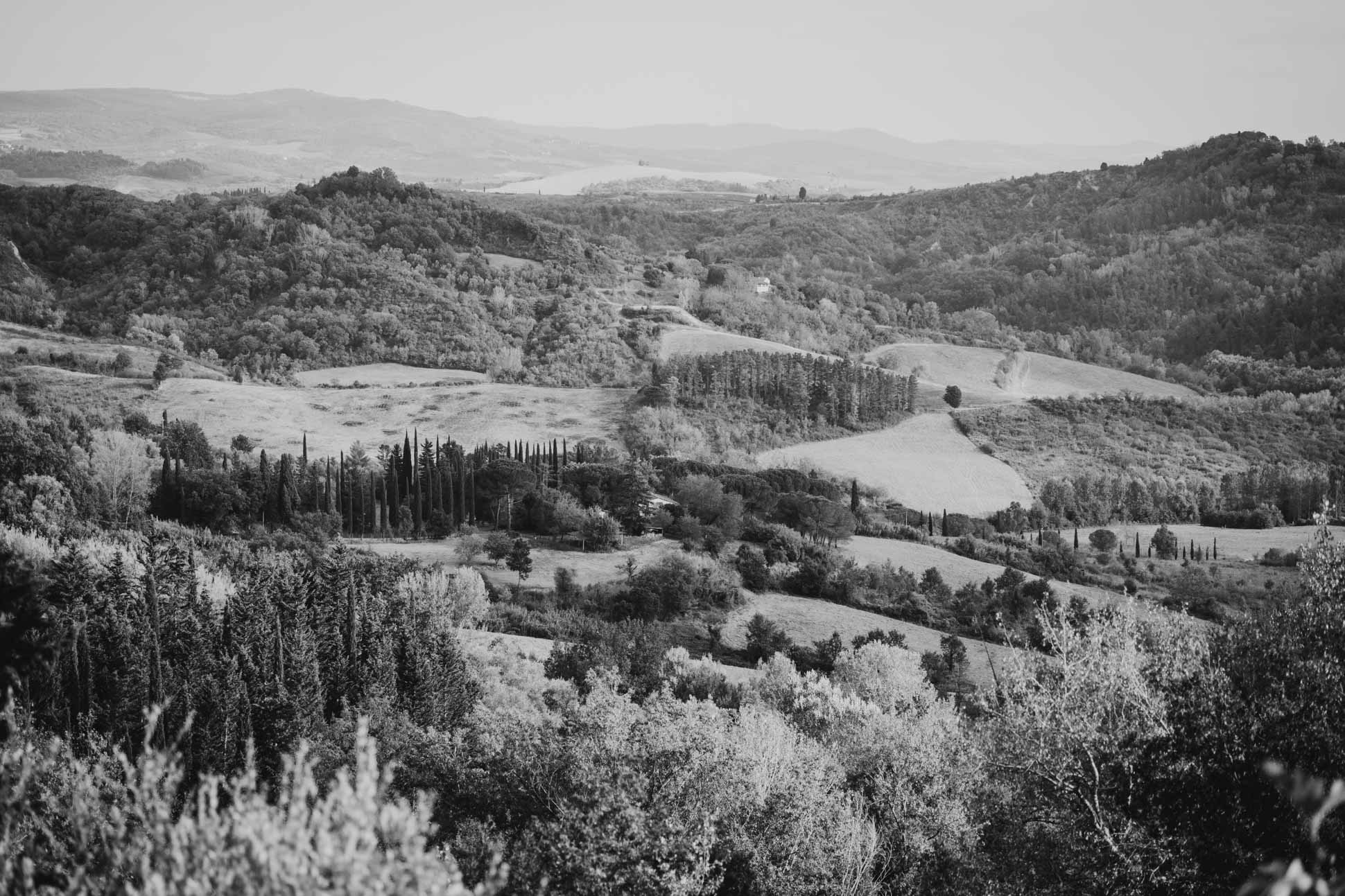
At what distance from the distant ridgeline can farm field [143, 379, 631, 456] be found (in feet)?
41.5

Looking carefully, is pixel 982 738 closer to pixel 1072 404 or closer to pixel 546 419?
pixel 546 419

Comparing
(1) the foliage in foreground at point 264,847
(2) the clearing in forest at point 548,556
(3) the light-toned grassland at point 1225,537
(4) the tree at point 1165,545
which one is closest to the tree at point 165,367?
(2) the clearing in forest at point 548,556

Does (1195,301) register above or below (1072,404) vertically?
above

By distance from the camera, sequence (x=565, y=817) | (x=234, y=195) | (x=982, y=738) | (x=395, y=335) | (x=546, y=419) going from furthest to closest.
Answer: (x=234, y=195), (x=395, y=335), (x=546, y=419), (x=982, y=738), (x=565, y=817)

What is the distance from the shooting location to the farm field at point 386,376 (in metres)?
111

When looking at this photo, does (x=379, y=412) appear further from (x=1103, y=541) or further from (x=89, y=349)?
(x=1103, y=541)

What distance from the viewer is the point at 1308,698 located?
16.6 meters

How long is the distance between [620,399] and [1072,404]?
45.7 metres

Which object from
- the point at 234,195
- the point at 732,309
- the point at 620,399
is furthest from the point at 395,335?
the point at 234,195

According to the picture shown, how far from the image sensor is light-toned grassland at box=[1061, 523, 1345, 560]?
7419 cm

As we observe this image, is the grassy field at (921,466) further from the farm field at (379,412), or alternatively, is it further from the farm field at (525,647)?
the farm field at (525,647)

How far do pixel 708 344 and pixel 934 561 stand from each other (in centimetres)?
6509

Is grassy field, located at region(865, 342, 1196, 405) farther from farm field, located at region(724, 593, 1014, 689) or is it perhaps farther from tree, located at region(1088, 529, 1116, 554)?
farm field, located at region(724, 593, 1014, 689)

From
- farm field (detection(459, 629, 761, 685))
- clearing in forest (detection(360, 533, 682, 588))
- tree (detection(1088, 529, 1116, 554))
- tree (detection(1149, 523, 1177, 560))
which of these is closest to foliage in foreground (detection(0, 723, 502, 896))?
farm field (detection(459, 629, 761, 685))
